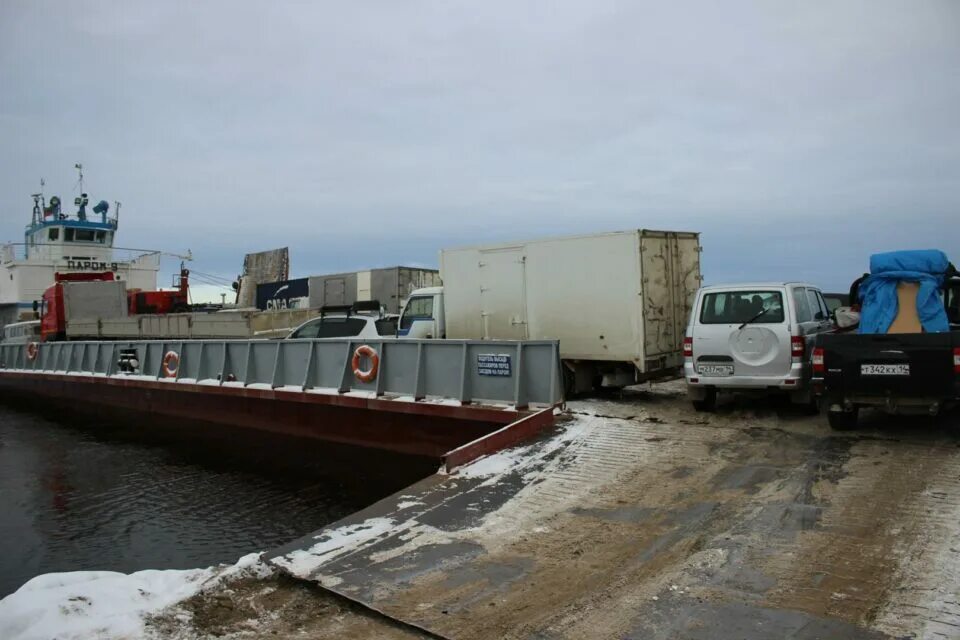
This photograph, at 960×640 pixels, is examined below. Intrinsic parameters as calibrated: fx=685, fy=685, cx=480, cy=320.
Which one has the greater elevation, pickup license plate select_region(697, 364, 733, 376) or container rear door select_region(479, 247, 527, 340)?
container rear door select_region(479, 247, 527, 340)

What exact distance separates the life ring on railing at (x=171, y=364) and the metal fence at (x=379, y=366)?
0.4 inches

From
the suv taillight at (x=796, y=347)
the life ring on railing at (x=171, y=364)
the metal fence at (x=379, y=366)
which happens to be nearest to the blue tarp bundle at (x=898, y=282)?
the suv taillight at (x=796, y=347)

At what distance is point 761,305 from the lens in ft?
31.6

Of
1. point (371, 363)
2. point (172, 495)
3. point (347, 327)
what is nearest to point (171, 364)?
point (347, 327)

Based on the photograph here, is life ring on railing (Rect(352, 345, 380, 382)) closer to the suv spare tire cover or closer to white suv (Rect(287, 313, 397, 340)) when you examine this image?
white suv (Rect(287, 313, 397, 340))

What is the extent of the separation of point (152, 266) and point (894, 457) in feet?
143

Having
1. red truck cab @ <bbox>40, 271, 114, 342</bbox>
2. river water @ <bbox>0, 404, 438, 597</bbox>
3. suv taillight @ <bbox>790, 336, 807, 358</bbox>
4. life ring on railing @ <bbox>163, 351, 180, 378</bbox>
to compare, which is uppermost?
red truck cab @ <bbox>40, 271, 114, 342</bbox>

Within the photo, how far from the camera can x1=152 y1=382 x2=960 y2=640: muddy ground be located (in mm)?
4270

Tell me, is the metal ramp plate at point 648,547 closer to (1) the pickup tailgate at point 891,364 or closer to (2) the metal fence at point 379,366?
(1) the pickup tailgate at point 891,364

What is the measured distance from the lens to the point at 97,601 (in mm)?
4727

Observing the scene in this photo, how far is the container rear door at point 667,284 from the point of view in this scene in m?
11.2

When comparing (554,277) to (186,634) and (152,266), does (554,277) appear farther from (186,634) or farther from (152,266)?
(152,266)

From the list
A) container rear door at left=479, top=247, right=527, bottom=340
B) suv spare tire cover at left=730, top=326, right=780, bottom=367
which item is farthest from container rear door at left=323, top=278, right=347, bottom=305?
suv spare tire cover at left=730, top=326, right=780, bottom=367

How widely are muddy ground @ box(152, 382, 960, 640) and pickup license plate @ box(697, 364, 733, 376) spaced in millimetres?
1694
